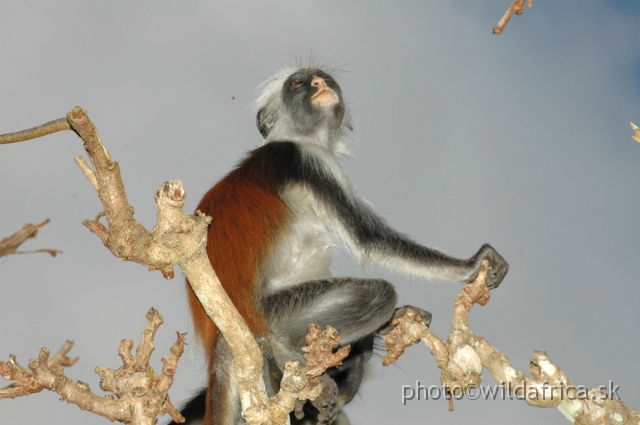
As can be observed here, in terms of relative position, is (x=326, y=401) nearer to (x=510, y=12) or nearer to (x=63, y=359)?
(x=63, y=359)

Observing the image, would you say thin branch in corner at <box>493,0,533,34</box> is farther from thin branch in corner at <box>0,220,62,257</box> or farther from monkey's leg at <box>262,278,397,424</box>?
monkey's leg at <box>262,278,397,424</box>

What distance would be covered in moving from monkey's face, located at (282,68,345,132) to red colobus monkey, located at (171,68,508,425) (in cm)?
56

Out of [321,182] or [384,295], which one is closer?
[384,295]


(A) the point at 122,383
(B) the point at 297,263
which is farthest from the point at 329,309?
(A) the point at 122,383

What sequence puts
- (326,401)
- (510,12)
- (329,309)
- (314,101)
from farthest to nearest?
(314,101), (329,309), (326,401), (510,12)

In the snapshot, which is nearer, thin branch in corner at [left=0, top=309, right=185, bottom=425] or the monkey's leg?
thin branch in corner at [left=0, top=309, right=185, bottom=425]

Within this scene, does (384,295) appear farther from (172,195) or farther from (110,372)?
(172,195)

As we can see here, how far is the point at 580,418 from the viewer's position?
445cm

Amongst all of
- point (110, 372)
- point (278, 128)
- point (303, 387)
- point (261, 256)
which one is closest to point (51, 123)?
point (110, 372)

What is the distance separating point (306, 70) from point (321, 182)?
2.12 meters

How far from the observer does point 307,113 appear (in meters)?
7.15

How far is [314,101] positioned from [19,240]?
17.0 ft

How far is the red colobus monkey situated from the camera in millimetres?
5219

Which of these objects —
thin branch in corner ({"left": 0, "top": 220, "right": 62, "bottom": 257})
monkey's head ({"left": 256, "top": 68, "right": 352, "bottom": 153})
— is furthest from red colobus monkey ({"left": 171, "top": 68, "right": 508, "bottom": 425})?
thin branch in corner ({"left": 0, "top": 220, "right": 62, "bottom": 257})
